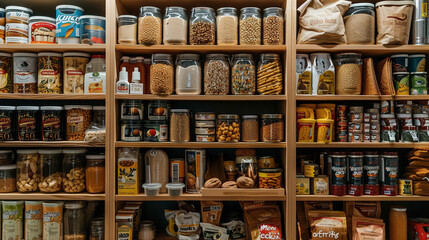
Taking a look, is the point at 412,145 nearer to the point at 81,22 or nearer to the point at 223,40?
the point at 223,40

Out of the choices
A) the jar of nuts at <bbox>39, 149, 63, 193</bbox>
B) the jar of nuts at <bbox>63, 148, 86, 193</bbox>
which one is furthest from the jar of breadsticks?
the jar of nuts at <bbox>39, 149, 63, 193</bbox>

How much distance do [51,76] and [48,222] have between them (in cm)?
90

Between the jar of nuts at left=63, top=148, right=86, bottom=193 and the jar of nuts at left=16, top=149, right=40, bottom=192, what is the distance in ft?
0.60

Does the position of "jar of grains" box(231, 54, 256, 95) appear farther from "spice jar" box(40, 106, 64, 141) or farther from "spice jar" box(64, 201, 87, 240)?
"spice jar" box(64, 201, 87, 240)

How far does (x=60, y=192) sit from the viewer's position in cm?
223

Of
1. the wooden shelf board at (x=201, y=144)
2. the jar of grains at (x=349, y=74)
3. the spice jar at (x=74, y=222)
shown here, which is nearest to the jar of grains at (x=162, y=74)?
the wooden shelf board at (x=201, y=144)

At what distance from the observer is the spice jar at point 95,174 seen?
2.17m

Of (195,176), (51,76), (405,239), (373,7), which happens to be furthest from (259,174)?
(51,76)

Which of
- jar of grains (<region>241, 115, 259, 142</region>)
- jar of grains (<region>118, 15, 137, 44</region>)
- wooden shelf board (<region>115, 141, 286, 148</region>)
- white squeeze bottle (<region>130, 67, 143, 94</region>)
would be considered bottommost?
wooden shelf board (<region>115, 141, 286, 148</region>)

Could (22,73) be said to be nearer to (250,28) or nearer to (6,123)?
(6,123)

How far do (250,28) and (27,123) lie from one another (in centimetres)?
150

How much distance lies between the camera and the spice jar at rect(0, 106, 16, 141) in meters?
2.16

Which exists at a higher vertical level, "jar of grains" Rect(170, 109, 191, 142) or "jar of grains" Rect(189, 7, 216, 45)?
"jar of grains" Rect(189, 7, 216, 45)

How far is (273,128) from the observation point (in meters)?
2.16
